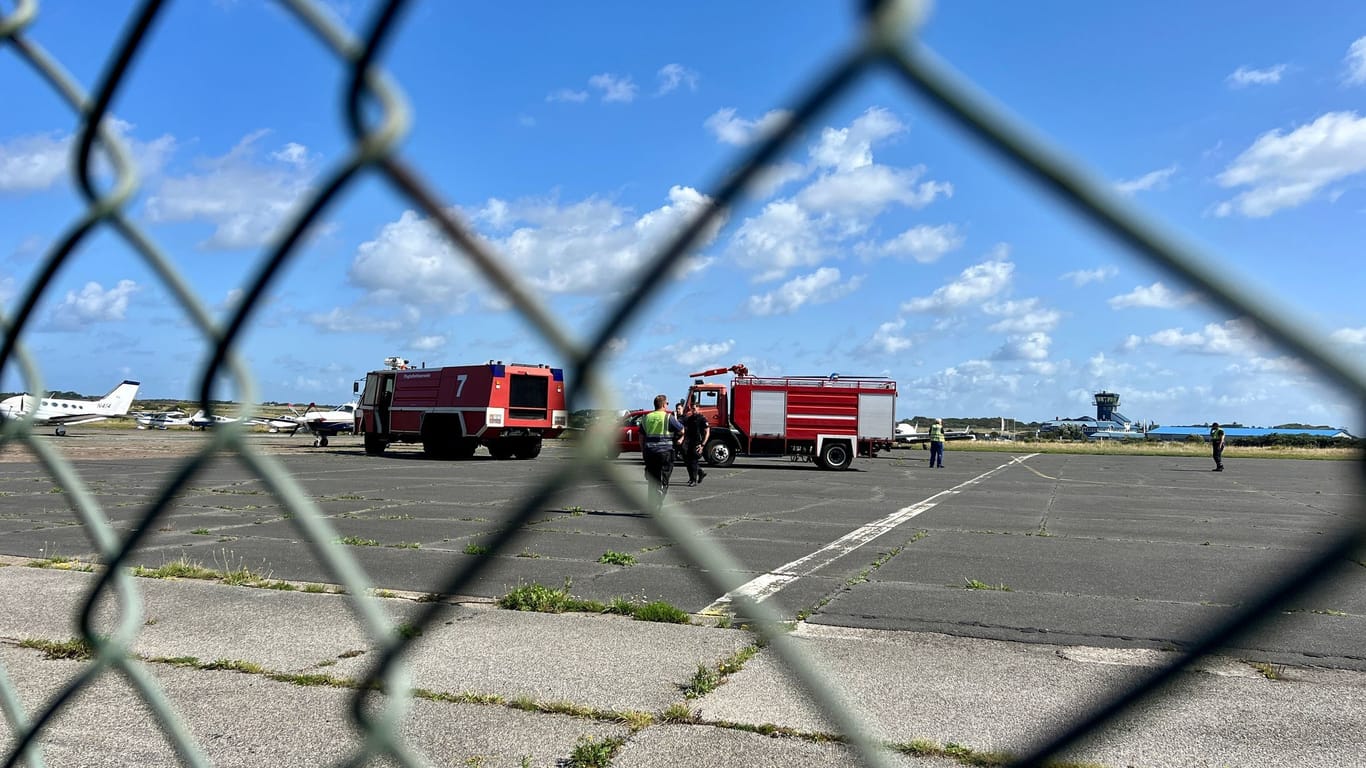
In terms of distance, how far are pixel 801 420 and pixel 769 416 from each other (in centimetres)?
78

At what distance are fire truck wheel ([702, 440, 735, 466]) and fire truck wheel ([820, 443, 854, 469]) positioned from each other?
2178 mm

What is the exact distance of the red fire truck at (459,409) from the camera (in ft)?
74.0

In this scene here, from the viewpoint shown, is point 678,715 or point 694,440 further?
point 694,440

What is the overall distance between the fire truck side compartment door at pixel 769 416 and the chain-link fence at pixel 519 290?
68.9 ft

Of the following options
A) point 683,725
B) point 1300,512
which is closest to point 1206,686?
point 683,725

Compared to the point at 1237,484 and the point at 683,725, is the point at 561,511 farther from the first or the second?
the point at 1237,484

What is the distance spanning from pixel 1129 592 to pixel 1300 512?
923 cm

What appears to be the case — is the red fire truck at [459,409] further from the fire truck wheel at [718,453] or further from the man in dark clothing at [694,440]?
the man in dark clothing at [694,440]

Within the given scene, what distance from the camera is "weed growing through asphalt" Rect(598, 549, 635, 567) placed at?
7.23 metres

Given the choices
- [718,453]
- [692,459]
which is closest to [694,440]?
[692,459]

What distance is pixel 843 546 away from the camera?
854 centimetres

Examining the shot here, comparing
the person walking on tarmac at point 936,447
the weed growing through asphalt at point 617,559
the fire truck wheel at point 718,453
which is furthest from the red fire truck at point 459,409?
the weed growing through asphalt at point 617,559

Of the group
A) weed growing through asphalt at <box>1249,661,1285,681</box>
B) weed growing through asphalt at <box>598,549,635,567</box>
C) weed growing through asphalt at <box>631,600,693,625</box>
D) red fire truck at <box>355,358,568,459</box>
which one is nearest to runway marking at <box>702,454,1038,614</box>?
weed growing through asphalt at <box>631,600,693,625</box>

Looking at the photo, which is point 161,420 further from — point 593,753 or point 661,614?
point 593,753
